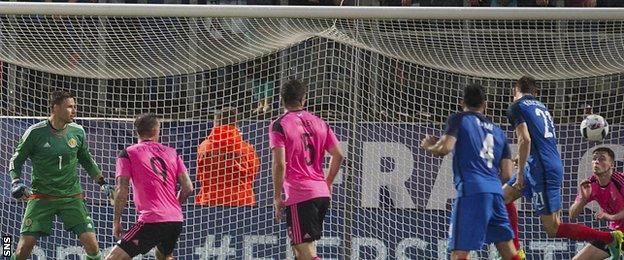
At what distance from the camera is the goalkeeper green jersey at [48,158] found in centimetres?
1221

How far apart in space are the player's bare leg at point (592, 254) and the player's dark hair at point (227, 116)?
3694mm

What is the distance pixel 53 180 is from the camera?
12195mm

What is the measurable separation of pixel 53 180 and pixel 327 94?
2.89 metres

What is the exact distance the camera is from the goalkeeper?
1216cm

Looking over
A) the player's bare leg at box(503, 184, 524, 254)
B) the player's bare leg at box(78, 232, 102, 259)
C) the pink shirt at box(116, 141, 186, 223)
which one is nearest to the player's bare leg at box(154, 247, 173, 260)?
the pink shirt at box(116, 141, 186, 223)

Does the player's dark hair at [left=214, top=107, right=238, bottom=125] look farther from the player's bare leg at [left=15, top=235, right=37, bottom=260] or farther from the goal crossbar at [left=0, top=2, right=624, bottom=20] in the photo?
the player's bare leg at [left=15, top=235, right=37, bottom=260]

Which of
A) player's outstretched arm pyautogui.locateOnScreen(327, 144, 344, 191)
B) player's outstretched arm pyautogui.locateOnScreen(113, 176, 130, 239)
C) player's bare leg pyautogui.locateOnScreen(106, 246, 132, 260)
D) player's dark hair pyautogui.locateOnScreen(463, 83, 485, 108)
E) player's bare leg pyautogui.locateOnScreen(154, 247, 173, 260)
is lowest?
player's bare leg pyautogui.locateOnScreen(106, 246, 132, 260)

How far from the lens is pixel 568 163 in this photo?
13.6 meters

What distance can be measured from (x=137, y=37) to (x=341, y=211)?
2682mm

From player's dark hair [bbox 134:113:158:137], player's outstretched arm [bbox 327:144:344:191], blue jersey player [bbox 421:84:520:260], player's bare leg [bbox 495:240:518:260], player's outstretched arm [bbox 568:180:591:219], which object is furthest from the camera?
player's outstretched arm [bbox 568:180:591:219]

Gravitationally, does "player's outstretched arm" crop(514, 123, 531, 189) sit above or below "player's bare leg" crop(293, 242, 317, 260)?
above

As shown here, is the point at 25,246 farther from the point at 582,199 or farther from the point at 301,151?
the point at 582,199

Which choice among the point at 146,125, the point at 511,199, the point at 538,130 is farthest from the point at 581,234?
the point at 146,125

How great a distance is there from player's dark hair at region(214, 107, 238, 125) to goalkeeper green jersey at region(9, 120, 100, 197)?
1.79 metres
